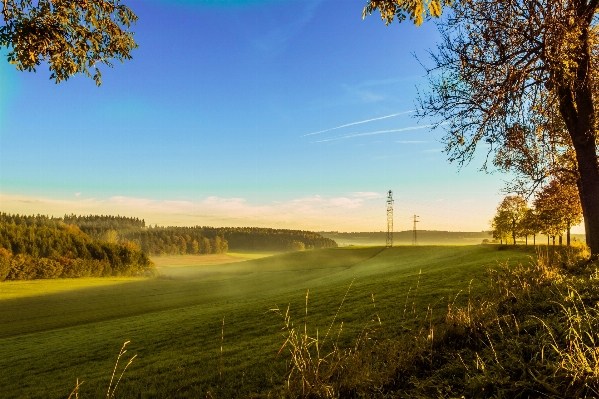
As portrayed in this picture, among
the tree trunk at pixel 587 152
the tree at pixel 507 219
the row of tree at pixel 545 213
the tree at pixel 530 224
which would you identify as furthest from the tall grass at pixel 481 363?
the tree at pixel 507 219

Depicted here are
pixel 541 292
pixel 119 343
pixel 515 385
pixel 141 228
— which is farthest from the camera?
pixel 141 228

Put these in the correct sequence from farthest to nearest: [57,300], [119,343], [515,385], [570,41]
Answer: [57,300], [119,343], [570,41], [515,385]

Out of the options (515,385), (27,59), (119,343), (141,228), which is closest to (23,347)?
(119,343)

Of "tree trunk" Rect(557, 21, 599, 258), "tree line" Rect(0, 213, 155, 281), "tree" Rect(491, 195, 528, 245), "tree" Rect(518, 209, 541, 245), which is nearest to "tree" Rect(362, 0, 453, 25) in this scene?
"tree trunk" Rect(557, 21, 599, 258)

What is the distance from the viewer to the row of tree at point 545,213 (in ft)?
63.4

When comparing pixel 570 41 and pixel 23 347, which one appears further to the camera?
pixel 23 347

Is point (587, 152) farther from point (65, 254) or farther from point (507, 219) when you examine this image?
point (65, 254)

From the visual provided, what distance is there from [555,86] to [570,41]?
1.60m

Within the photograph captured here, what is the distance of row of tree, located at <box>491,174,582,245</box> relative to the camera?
19328 mm

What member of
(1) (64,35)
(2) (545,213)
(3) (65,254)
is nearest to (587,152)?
(1) (64,35)

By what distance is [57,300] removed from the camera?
53500 millimetres

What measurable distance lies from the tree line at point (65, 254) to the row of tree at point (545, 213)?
329 ft

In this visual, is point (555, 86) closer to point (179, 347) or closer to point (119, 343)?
point (179, 347)

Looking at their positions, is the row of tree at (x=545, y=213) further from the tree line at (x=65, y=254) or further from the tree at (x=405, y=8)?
the tree line at (x=65, y=254)
